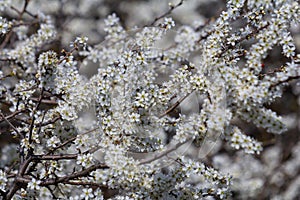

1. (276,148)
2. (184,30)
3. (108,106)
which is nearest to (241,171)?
(276,148)

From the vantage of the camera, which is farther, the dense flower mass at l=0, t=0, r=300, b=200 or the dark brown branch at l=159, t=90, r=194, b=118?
the dark brown branch at l=159, t=90, r=194, b=118

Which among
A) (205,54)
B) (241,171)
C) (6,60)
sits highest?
(241,171)

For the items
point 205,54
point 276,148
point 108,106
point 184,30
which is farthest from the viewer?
point 276,148

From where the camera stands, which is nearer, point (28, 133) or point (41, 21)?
point (28, 133)

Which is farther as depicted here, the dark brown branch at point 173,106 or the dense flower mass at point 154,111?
the dark brown branch at point 173,106

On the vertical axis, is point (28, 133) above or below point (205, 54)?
below

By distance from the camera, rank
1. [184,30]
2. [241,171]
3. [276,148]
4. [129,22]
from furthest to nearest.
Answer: [129,22], [276,148], [241,171], [184,30]

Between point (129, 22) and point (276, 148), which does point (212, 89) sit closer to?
point (276, 148)

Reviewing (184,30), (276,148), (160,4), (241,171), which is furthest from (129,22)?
(184,30)

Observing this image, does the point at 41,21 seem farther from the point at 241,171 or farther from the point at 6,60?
the point at 241,171
